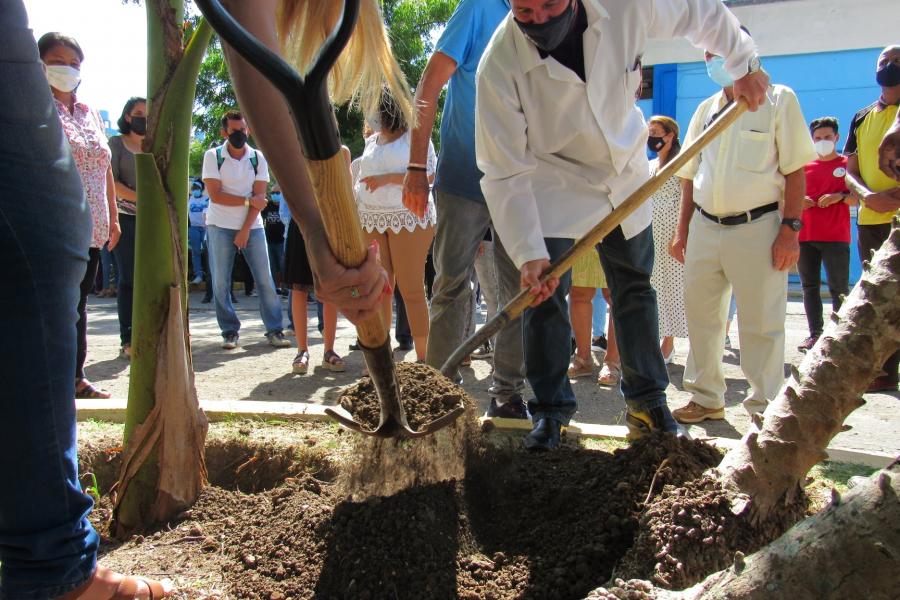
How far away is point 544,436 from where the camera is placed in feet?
9.92

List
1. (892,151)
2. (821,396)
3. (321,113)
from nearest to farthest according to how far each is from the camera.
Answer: (321,113), (821,396), (892,151)

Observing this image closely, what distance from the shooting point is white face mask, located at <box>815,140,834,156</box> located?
6758 mm

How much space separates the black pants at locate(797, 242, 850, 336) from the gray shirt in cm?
594

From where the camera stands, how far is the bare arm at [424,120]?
3656 mm

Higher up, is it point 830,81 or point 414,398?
point 830,81

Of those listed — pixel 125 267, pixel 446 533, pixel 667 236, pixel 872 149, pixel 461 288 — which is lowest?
pixel 446 533

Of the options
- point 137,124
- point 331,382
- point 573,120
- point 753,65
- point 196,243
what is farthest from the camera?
point 196,243

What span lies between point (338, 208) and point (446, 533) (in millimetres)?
1179

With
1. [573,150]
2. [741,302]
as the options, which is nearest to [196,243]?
[741,302]

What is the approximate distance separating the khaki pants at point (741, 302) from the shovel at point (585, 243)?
1074 mm

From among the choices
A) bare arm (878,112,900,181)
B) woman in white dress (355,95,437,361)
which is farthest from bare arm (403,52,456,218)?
bare arm (878,112,900,181)

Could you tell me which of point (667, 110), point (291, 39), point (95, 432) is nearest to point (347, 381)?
point (95, 432)

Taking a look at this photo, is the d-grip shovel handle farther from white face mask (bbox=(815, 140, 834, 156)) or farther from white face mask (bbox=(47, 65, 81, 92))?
white face mask (bbox=(815, 140, 834, 156))

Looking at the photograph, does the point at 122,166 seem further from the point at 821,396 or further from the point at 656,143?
the point at 821,396
